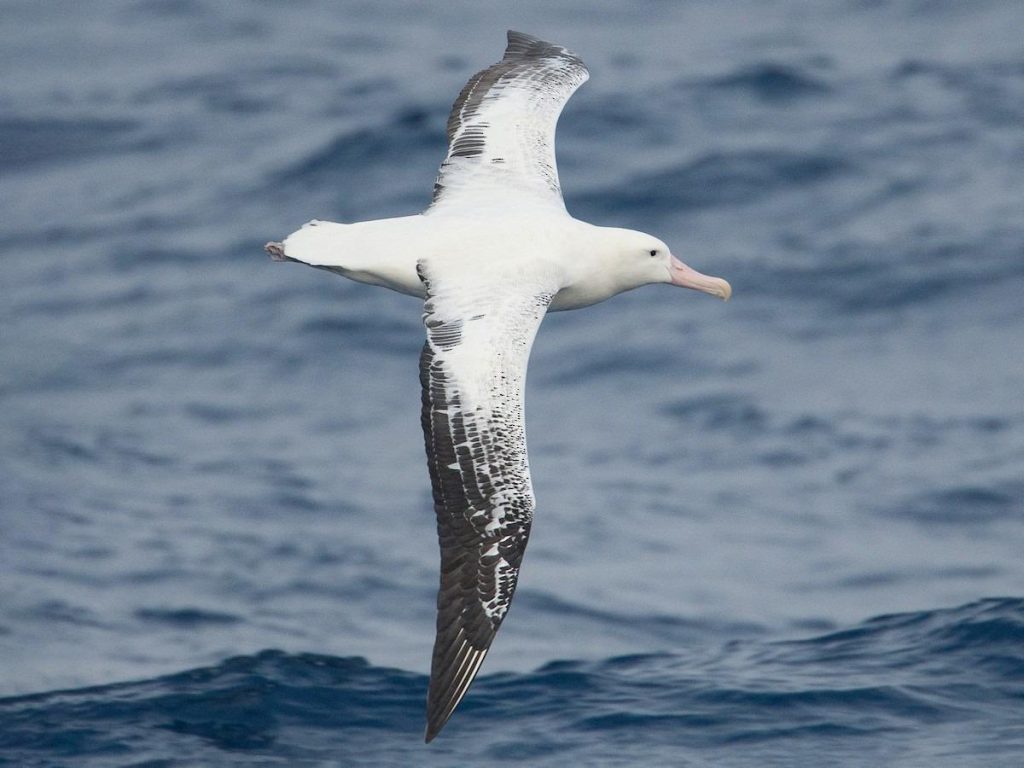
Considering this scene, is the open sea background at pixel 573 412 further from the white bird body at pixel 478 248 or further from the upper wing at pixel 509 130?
the upper wing at pixel 509 130

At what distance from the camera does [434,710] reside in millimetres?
9953

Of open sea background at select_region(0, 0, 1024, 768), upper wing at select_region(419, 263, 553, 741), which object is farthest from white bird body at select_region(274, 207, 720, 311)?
open sea background at select_region(0, 0, 1024, 768)

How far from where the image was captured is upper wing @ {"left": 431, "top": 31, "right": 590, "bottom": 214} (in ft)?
41.5

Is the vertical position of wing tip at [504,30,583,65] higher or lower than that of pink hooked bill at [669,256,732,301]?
higher

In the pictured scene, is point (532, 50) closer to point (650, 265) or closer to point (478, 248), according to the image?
point (650, 265)

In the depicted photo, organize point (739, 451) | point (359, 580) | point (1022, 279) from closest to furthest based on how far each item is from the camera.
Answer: point (359, 580) → point (739, 451) → point (1022, 279)

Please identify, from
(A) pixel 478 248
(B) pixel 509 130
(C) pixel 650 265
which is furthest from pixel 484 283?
(B) pixel 509 130

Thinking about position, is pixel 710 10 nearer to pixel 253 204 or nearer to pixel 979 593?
pixel 253 204

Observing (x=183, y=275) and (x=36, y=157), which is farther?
(x=36, y=157)

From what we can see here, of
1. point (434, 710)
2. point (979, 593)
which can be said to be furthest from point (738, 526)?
point (434, 710)

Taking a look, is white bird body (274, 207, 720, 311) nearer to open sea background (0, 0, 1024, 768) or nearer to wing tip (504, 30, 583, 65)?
wing tip (504, 30, 583, 65)

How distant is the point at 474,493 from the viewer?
407 inches

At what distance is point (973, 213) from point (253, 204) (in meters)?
7.98

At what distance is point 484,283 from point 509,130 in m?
2.26
